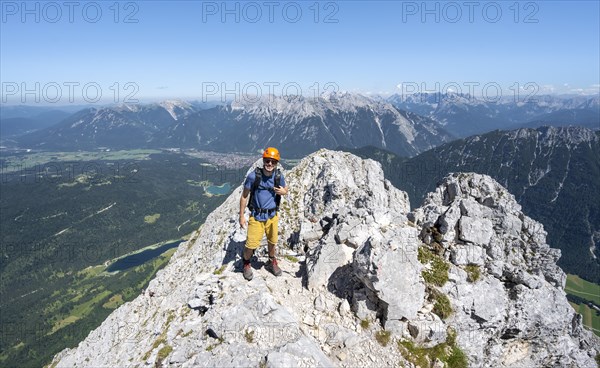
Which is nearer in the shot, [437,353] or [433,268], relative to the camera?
[437,353]

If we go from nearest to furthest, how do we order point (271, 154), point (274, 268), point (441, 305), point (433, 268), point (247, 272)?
point (271, 154), point (441, 305), point (247, 272), point (274, 268), point (433, 268)

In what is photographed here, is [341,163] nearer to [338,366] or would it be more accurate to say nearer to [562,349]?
[562,349]

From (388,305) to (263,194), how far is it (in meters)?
9.77

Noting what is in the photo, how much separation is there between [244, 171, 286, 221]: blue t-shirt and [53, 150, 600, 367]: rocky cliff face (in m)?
4.60

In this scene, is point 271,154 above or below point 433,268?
above

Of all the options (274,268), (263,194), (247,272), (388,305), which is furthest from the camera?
(274,268)

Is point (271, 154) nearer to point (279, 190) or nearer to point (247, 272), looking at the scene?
point (279, 190)

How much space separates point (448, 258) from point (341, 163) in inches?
1450

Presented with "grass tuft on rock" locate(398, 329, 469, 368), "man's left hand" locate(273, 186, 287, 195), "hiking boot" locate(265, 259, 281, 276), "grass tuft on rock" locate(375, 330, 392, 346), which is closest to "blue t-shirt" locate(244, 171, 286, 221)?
"man's left hand" locate(273, 186, 287, 195)

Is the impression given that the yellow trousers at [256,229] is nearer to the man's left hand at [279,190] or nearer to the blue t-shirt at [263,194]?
the blue t-shirt at [263,194]

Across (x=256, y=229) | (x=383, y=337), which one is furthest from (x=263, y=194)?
(x=383, y=337)

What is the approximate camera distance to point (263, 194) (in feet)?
63.5

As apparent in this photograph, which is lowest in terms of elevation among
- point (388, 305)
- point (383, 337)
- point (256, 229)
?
point (383, 337)

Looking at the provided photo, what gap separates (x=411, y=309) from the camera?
61.3ft
